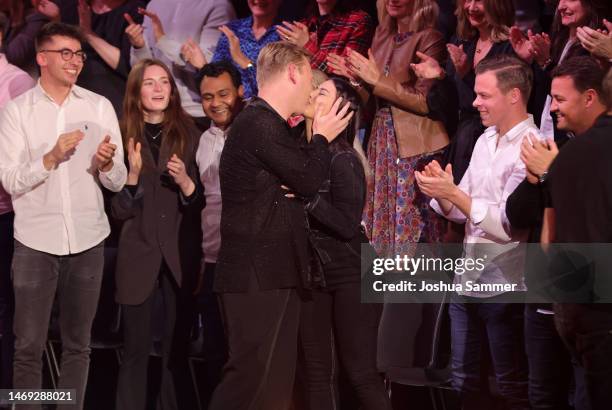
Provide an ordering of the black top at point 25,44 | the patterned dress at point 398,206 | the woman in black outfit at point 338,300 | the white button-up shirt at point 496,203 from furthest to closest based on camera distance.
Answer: the black top at point 25,44, the patterned dress at point 398,206, the white button-up shirt at point 496,203, the woman in black outfit at point 338,300

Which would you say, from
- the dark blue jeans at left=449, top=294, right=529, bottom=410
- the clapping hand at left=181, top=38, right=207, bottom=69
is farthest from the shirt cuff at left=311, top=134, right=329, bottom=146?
the clapping hand at left=181, top=38, right=207, bottom=69

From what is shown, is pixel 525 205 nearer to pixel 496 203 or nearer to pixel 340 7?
pixel 496 203

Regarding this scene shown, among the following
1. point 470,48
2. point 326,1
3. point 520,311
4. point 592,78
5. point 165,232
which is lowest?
point 520,311

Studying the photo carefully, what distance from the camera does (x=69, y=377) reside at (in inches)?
176

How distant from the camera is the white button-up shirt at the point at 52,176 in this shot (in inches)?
174

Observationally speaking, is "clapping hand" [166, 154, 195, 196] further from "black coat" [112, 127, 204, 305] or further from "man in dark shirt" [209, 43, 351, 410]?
"man in dark shirt" [209, 43, 351, 410]

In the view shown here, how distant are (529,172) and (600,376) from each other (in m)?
0.89

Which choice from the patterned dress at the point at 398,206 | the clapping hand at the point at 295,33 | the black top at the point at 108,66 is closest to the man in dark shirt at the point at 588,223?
the patterned dress at the point at 398,206

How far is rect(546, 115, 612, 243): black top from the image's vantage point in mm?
3199

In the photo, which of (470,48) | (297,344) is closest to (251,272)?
(297,344)

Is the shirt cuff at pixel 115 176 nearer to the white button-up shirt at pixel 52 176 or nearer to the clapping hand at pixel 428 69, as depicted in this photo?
the white button-up shirt at pixel 52 176

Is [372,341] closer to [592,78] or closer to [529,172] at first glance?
[529,172]

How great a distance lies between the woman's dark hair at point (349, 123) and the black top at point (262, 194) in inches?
10.3

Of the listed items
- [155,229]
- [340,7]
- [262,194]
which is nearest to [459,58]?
[340,7]
